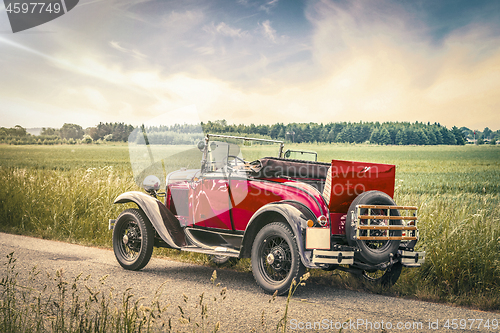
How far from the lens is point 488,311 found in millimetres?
5062

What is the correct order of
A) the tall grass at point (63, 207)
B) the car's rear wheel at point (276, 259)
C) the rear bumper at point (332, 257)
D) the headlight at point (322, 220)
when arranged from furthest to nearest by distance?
the tall grass at point (63, 207) → the headlight at point (322, 220) → the car's rear wheel at point (276, 259) → the rear bumper at point (332, 257)

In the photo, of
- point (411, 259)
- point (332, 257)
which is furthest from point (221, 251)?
point (411, 259)

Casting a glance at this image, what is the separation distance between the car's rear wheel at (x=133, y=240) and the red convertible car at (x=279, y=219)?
0.02 metres

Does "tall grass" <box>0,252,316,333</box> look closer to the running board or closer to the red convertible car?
the running board

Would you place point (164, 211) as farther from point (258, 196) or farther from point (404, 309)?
point (404, 309)

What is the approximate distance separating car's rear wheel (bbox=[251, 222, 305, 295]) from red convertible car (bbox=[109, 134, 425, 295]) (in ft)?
0.04

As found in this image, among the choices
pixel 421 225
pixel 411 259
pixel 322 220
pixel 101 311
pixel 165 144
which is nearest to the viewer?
pixel 101 311

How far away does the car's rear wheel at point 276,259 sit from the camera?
4.94m

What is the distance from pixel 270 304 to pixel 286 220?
39.2 inches

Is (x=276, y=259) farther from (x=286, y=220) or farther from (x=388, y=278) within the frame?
(x=388, y=278)

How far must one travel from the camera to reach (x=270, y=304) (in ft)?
16.3

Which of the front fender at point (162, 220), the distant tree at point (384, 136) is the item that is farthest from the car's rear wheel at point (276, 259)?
the distant tree at point (384, 136)

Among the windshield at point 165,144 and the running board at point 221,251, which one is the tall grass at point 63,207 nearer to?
the windshield at point 165,144

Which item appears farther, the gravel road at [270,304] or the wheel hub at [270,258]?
the wheel hub at [270,258]
